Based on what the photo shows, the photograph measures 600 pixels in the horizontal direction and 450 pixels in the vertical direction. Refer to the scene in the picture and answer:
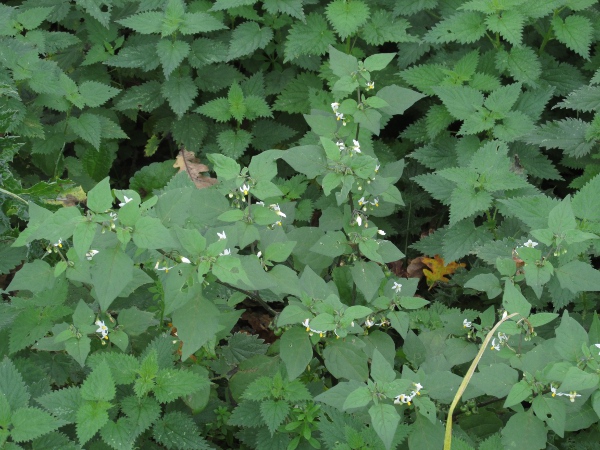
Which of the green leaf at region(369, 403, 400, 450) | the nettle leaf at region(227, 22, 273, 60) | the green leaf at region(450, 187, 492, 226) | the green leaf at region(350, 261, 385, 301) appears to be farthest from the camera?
the nettle leaf at region(227, 22, 273, 60)

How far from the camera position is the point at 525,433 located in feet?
8.01

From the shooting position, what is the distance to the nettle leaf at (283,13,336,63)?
13.1 ft

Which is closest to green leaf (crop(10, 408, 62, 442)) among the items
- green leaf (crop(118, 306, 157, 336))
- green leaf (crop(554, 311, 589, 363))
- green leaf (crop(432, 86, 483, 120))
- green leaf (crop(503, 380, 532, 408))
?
green leaf (crop(118, 306, 157, 336))

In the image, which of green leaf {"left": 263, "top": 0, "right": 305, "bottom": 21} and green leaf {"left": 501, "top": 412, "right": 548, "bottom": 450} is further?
green leaf {"left": 263, "top": 0, "right": 305, "bottom": 21}

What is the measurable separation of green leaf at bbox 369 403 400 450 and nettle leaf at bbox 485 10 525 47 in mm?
2253

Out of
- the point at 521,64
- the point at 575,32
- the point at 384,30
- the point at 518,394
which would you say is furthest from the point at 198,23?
the point at 518,394

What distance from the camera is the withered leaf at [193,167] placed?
427 centimetres

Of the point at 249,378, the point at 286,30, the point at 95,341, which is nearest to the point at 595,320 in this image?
the point at 249,378

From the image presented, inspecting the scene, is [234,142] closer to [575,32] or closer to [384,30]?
[384,30]

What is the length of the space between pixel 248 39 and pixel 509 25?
148 centimetres

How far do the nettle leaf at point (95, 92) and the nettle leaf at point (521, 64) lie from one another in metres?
2.22

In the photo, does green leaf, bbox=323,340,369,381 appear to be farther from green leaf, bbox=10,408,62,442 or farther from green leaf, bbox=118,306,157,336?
green leaf, bbox=10,408,62,442

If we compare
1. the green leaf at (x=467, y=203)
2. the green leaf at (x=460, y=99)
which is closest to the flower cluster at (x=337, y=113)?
the green leaf at (x=467, y=203)

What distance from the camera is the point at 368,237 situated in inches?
115
